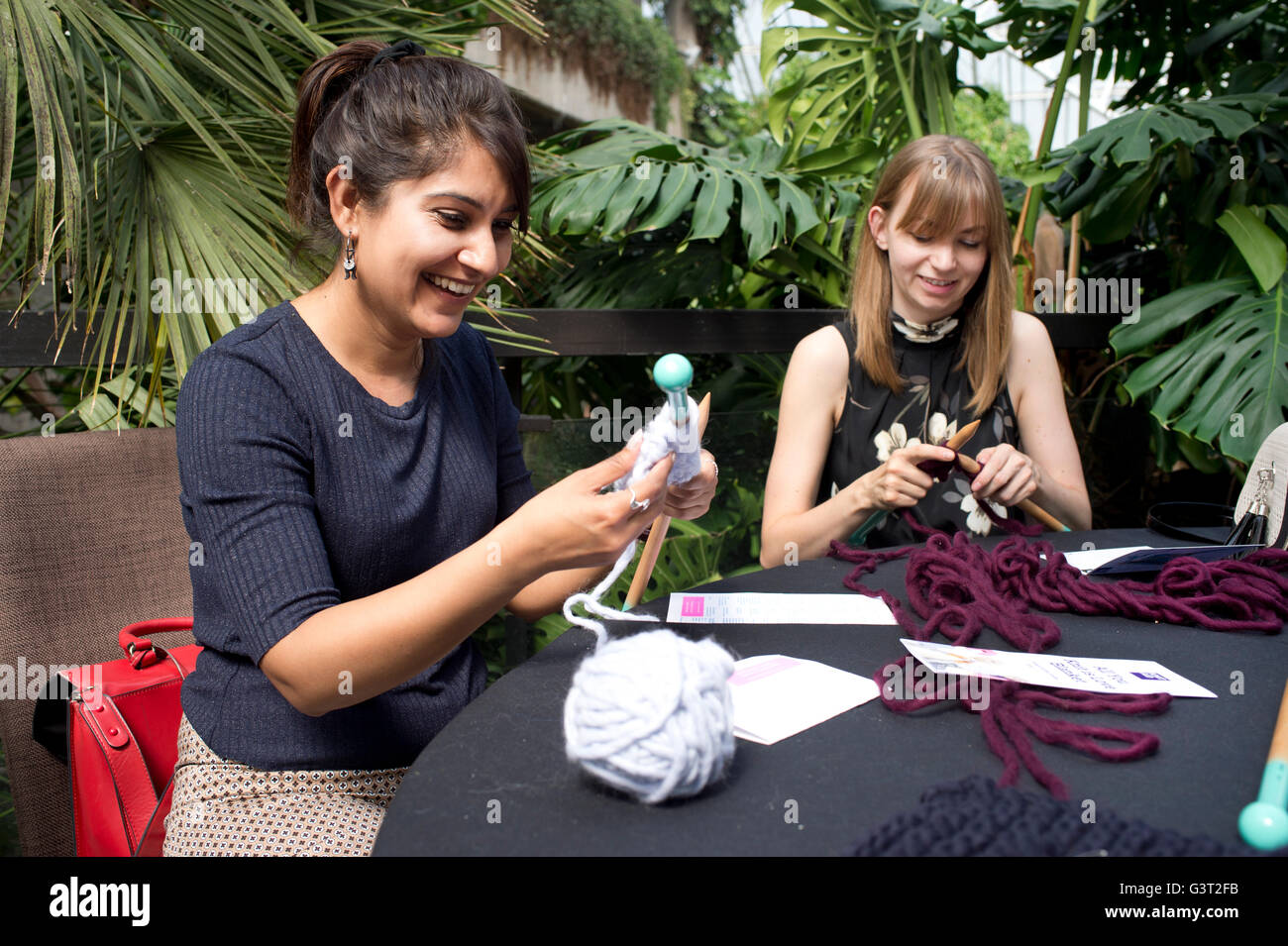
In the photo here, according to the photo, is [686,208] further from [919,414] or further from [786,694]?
[786,694]

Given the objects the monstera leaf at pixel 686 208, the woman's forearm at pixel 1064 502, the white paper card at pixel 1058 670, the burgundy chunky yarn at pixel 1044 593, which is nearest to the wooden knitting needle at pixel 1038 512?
the woman's forearm at pixel 1064 502

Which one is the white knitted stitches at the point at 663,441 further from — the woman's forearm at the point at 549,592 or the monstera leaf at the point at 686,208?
the monstera leaf at the point at 686,208

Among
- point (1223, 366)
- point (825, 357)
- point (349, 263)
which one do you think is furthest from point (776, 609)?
point (1223, 366)

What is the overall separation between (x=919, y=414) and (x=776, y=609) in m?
0.85

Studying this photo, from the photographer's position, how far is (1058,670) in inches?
37.1

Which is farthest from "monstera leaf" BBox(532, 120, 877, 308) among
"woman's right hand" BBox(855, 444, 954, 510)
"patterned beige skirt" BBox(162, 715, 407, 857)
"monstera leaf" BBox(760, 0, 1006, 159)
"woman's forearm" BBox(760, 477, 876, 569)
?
"patterned beige skirt" BBox(162, 715, 407, 857)

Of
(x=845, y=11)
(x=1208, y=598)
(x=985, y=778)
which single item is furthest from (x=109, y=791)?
(x=845, y=11)

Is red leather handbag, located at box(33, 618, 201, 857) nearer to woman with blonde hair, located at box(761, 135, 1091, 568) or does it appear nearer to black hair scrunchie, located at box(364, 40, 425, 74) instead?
black hair scrunchie, located at box(364, 40, 425, 74)

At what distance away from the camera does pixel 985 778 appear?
0.69 metres

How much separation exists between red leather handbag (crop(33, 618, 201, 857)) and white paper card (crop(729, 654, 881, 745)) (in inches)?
29.3

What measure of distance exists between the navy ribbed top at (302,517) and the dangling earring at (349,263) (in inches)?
3.4

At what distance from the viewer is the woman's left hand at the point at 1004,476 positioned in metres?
1.53
